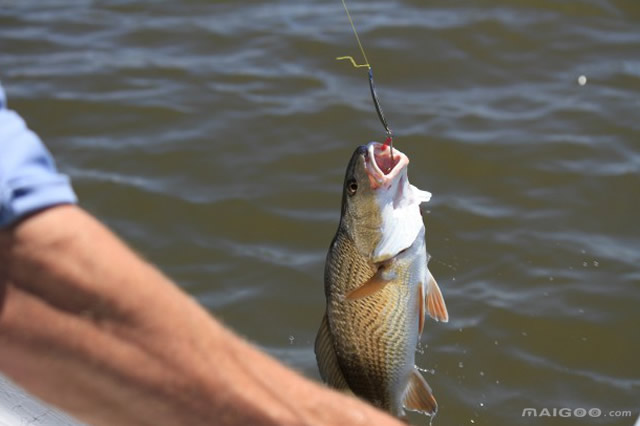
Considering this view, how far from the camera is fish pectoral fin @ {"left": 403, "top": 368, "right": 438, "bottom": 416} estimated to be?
3.22m

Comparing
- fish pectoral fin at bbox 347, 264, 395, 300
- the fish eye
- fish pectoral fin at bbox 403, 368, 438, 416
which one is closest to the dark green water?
fish pectoral fin at bbox 403, 368, 438, 416

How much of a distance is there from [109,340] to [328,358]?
1.64 metres

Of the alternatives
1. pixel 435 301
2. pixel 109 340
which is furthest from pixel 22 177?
pixel 435 301

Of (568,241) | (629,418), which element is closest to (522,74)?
(568,241)

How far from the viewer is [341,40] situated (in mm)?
7473

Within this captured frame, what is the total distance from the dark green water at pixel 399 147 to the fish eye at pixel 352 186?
1610 millimetres

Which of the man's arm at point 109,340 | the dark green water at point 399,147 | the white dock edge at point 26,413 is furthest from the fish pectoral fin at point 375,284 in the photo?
the dark green water at point 399,147

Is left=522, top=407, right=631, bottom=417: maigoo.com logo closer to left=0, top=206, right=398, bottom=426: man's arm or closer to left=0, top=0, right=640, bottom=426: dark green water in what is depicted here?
left=0, top=0, right=640, bottom=426: dark green water

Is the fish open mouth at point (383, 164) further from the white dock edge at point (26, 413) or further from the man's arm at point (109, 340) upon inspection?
the man's arm at point (109, 340)

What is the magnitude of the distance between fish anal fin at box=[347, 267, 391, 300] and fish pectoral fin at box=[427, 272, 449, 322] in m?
0.18

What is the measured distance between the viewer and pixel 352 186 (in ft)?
10.4

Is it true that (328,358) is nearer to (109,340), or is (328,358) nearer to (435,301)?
(435,301)

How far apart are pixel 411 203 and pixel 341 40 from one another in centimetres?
455

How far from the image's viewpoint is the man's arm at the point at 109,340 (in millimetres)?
1521
